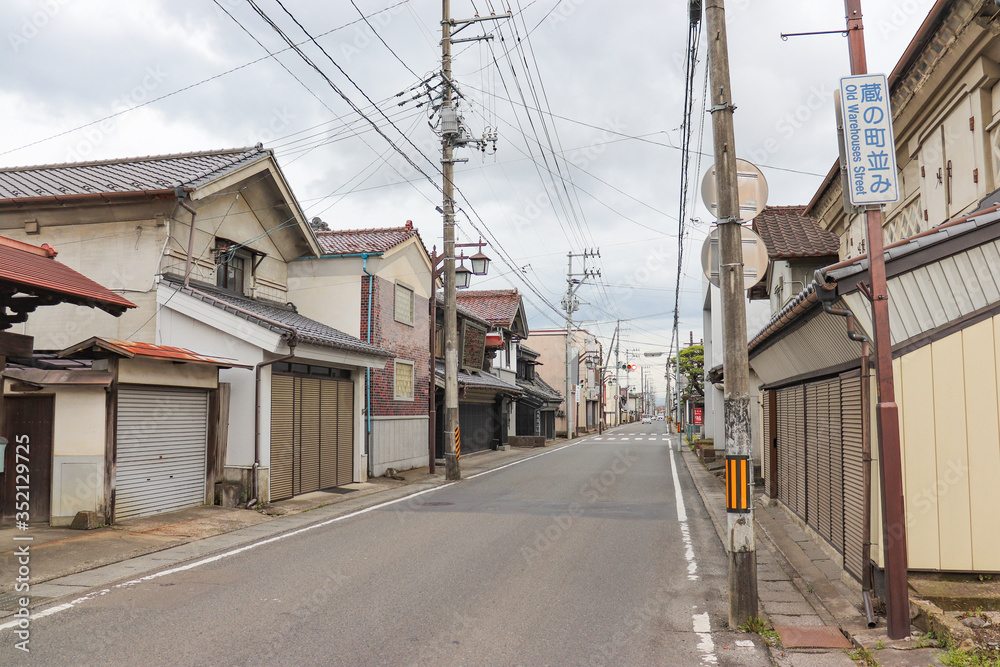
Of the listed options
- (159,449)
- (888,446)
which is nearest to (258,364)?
(159,449)

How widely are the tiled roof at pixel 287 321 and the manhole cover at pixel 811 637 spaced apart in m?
10.4

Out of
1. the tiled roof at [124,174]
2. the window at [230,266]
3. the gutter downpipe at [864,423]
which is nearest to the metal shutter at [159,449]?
the window at [230,266]

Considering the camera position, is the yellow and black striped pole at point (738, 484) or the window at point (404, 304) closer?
the yellow and black striped pole at point (738, 484)

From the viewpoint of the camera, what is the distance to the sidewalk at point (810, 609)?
5773 mm

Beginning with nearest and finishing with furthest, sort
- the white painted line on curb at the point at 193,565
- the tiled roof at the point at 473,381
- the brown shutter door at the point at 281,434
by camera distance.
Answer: the white painted line on curb at the point at 193,565, the brown shutter door at the point at 281,434, the tiled roof at the point at 473,381

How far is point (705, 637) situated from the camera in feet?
21.1

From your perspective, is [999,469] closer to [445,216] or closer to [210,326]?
[210,326]

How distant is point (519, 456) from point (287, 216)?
16265 mm

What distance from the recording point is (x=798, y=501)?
1168 cm

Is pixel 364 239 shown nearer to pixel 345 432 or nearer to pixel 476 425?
pixel 345 432

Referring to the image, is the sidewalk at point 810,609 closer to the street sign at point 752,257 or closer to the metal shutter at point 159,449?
the street sign at point 752,257

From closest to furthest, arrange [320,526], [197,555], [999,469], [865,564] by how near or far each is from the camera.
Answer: [999,469] < [865,564] < [197,555] < [320,526]

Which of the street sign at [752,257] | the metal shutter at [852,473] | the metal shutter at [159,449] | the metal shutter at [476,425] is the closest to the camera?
the street sign at [752,257]

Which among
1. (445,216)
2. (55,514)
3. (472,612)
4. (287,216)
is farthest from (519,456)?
(472,612)
